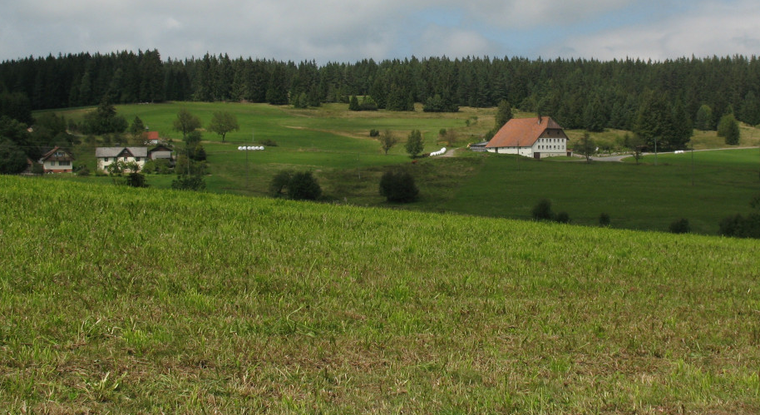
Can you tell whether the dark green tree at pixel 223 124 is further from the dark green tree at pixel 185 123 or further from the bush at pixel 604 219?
the bush at pixel 604 219

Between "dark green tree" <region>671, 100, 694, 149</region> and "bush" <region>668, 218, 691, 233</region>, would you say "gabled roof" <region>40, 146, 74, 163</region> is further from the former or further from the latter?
"dark green tree" <region>671, 100, 694, 149</region>

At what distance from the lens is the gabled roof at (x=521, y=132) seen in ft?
502

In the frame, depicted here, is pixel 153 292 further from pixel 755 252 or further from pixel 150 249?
pixel 755 252

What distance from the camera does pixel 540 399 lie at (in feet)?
18.0

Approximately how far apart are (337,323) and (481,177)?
305 feet

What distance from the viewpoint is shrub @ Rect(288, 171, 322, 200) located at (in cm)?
7719

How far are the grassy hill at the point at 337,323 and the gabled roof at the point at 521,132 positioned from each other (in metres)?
143

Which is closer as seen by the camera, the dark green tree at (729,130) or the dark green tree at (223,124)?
the dark green tree at (223,124)

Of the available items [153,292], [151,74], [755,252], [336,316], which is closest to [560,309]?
[336,316]

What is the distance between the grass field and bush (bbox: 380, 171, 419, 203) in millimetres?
1322

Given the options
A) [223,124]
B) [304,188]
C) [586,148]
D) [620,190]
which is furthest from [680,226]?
[223,124]

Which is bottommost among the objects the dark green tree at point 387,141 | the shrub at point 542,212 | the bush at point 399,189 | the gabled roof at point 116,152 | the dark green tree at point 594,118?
the shrub at point 542,212

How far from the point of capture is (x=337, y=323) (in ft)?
24.5

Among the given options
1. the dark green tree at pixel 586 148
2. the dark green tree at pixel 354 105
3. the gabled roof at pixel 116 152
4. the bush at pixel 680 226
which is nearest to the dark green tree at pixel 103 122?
the gabled roof at pixel 116 152
